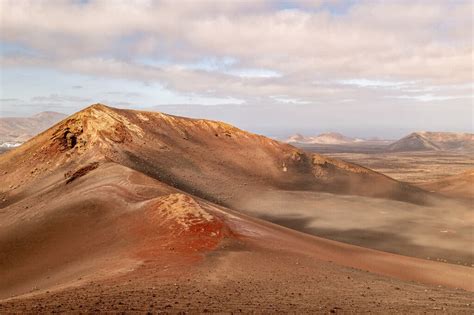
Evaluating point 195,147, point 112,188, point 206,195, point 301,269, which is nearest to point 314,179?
point 195,147

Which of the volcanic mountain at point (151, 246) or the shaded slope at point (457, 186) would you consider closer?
the volcanic mountain at point (151, 246)

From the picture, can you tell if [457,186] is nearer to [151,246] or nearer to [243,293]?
[151,246]

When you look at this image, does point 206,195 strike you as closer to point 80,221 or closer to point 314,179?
point 80,221

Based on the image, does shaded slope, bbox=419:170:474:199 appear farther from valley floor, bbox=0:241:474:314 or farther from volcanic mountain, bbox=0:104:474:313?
valley floor, bbox=0:241:474:314

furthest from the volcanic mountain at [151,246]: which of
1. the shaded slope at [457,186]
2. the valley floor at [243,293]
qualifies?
the shaded slope at [457,186]

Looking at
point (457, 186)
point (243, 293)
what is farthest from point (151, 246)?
point (457, 186)

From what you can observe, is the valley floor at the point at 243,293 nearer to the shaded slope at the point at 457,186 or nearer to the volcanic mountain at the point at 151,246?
the volcanic mountain at the point at 151,246

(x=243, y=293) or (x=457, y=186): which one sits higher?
(x=243, y=293)

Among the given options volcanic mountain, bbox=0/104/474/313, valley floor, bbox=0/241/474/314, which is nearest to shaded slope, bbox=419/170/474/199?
volcanic mountain, bbox=0/104/474/313

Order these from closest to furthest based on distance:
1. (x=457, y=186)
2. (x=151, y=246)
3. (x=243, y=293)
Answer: (x=243, y=293), (x=151, y=246), (x=457, y=186)
